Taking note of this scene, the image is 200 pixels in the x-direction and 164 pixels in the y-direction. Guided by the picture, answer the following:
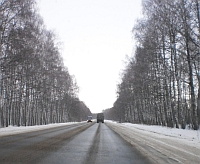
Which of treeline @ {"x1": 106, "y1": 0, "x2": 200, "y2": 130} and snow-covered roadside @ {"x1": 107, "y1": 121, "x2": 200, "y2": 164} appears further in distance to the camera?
treeline @ {"x1": 106, "y1": 0, "x2": 200, "y2": 130}

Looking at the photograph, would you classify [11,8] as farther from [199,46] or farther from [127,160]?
[127,160]

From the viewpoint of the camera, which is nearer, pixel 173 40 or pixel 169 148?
pixel 169 148

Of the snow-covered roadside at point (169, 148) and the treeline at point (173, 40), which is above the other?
the treeline at point (173, 40)

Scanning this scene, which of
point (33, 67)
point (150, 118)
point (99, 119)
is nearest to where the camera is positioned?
point (33, 67)

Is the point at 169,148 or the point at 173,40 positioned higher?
the point at 173,40

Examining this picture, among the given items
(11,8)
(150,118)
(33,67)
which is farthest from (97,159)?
(150,118)

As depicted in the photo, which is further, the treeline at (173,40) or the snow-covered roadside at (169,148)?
the treeline at (173,40)

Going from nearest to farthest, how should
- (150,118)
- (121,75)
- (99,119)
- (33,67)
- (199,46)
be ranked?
1. (199,46)
2. (33,67)
3. (150,118)
4. (121,75)
5. (99,119)

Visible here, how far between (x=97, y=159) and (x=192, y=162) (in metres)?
2.44

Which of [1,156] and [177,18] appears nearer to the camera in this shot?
[1,156]

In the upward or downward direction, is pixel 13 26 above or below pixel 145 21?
below

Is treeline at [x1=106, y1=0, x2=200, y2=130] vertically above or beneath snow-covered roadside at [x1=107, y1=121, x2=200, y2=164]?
above

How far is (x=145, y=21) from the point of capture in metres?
24.4

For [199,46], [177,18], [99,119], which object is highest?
[177,18]
